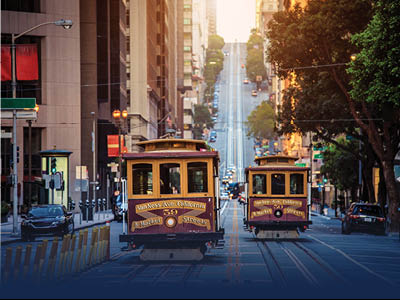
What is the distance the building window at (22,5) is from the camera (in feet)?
249

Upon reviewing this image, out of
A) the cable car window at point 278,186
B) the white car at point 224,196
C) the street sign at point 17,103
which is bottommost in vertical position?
the white car at point 224,196

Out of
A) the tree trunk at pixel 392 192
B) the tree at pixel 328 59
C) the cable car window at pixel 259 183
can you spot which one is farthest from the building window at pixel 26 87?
the cable car window at pixel 259 183

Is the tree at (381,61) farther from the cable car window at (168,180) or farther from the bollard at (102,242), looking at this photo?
the bollard at (102,242)

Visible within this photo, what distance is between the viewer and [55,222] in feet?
127

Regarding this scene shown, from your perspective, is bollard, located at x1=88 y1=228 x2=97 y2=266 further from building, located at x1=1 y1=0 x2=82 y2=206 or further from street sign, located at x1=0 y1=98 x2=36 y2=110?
building, located at x1=1 y1=0 x2=82 y2=206

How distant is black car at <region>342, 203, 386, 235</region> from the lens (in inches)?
1778

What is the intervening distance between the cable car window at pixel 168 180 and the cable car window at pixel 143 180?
1.03 feet

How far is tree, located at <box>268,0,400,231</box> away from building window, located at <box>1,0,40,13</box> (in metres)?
32.2

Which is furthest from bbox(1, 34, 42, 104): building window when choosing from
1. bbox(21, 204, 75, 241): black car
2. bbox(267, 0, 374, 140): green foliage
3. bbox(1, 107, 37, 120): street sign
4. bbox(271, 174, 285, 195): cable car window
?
bbox(271, 174, 285, 195): cable car window

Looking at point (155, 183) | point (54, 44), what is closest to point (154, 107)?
point (54, 44)

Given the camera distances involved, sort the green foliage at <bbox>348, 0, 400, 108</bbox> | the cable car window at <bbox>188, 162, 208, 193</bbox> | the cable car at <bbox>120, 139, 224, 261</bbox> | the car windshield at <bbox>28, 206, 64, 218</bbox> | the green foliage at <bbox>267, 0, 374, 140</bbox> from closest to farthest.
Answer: the cable car at <bbox>120, 139, 224, 261</bbox>, the cable car window at <bbox>188, 162, 208, 193</bbox>, the green foliage at <bbox>348, 0, 400, 108</bbox>, the car windshield at <bbox>28, 206, 64, 218</bbox>, the green foliage at <bbox>267, 0, 374, 140</bbox>

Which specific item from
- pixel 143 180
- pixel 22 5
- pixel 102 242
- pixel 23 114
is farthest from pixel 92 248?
→ pixel 22 5

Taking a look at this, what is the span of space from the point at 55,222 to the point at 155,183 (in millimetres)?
14271

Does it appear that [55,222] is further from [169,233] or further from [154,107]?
[154,107]
